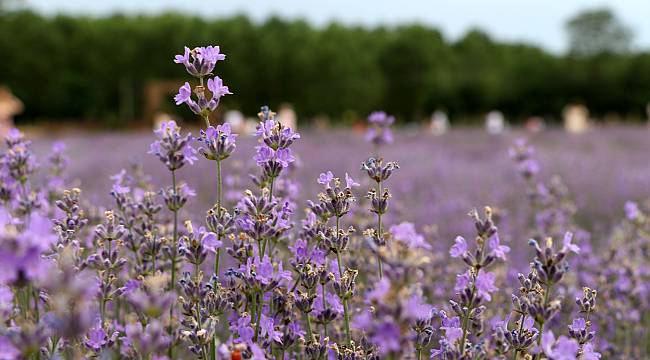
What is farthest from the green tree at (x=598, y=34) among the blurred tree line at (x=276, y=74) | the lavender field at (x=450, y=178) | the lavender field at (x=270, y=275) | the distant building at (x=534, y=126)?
the lavender field at (x=270, y=275)

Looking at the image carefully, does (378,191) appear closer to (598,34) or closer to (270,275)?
(270,275)

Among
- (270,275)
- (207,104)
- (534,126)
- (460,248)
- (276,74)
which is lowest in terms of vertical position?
(276,74)

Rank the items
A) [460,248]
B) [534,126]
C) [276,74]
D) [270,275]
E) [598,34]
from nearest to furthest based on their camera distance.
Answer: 1. [460,248]
2. [270,275]
3. [534,126]
4. [276,74]
5. [598,34]

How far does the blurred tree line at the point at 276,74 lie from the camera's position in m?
28.5

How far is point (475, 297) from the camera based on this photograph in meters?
1.38

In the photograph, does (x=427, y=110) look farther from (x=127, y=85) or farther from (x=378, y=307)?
(x=378, y=307)

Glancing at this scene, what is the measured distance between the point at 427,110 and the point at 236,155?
70.1 ft

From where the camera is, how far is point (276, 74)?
2895 cm

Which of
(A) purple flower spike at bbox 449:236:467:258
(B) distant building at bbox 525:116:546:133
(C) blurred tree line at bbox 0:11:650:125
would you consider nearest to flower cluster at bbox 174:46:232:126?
(A) purple flower spike at bbox 449:236:467:258

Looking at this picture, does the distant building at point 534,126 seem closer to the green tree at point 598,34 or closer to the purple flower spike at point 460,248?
the green tree at point 598,34

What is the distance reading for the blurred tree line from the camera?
28516 millimetres

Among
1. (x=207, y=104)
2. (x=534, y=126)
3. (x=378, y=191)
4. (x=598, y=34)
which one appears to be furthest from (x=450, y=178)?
(x=598, y=34)

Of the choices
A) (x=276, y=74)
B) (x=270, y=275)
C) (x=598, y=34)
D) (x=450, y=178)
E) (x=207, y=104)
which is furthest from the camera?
(x=598, y=34)

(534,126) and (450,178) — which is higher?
(450,178)
